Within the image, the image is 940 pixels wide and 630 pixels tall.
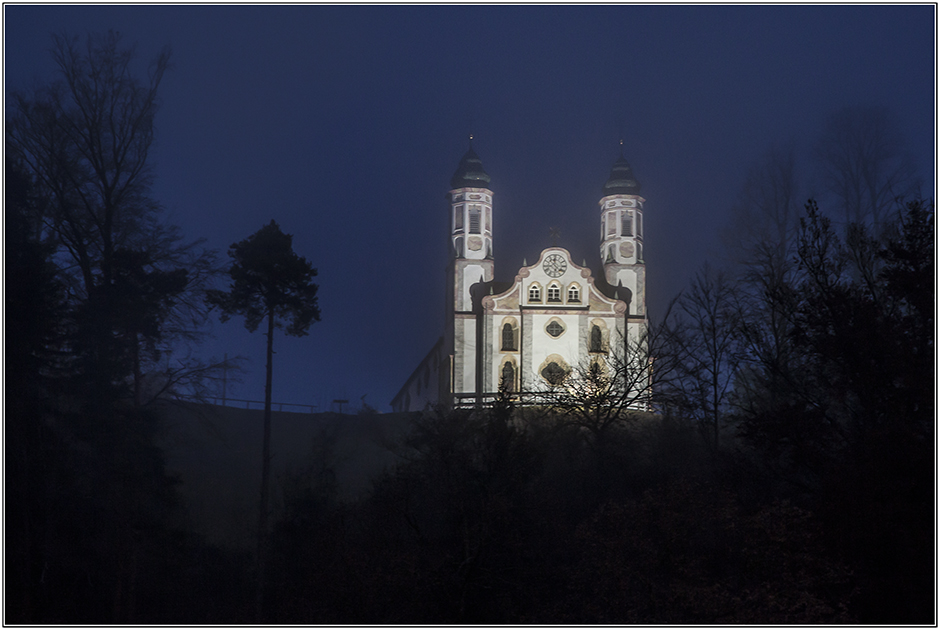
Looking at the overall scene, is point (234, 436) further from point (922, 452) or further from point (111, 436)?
point (922, 452)

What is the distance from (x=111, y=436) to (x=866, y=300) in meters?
18.3

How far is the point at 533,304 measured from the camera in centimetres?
5438

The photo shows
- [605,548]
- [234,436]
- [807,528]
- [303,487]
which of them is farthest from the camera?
[234,436]

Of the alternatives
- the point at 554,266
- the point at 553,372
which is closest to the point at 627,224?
the point at 554,266

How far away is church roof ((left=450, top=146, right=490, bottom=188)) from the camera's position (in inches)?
2383

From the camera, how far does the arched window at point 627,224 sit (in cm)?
6031

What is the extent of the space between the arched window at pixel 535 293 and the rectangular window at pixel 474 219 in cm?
644

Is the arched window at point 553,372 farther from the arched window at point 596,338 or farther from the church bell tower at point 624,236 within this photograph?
the church bell tower at point 624,236

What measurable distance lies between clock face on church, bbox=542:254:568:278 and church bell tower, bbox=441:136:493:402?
4499 mm

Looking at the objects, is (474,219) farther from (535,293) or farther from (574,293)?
(574,293)

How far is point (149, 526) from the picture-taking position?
26.5 metres

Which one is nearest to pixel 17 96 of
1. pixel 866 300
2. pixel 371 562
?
pixel 371 562

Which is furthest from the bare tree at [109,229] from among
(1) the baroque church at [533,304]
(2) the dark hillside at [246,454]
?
(1) the baroque church at [533,304]

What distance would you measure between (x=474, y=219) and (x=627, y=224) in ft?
28.7
